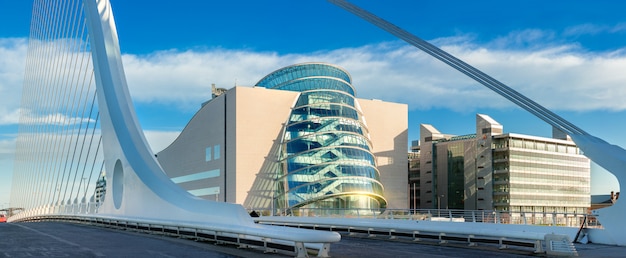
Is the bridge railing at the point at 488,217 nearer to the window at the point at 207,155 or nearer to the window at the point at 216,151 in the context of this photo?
the window at the point at 216,151

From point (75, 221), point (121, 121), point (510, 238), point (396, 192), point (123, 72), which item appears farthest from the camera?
point (396, 192)

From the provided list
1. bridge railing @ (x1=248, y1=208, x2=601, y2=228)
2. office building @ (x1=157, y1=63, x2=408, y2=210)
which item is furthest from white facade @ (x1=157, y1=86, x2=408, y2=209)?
bridge railing @ (x1=248, y1=208, x2=601, y2=228)

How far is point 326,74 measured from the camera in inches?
Answer: 2963

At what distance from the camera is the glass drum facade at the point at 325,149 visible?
68.1 metres

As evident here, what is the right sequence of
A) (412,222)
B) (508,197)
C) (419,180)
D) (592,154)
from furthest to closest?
(419,180) → (508,197) → (412,222) → (592,154)

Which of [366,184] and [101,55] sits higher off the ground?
[101,55]

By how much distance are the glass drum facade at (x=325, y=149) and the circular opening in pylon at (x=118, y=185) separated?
4169 centimetres

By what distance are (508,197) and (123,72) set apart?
73588mm

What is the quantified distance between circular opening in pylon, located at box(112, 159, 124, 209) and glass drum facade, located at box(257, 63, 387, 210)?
4169 centimetres

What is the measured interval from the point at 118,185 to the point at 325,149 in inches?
1700

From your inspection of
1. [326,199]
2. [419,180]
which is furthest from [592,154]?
[419,180]

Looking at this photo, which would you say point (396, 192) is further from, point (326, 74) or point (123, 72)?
point (123, 72)

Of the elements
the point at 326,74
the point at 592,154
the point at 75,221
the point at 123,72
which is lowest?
the point at 75,221

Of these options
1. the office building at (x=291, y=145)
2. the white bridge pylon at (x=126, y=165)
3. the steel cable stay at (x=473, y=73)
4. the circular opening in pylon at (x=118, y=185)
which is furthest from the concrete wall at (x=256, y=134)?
the steel cable stay at (x=473, y=73)
